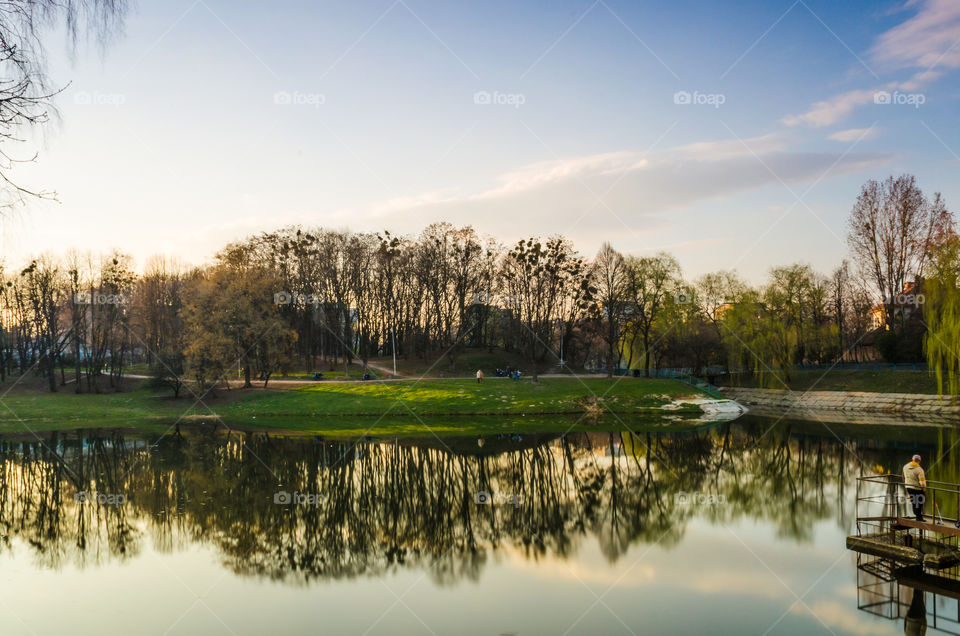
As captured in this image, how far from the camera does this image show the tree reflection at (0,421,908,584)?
15227mm

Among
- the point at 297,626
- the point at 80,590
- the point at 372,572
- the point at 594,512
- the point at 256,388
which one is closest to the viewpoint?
the point at 297,626

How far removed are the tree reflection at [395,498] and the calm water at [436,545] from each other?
0.10 meters

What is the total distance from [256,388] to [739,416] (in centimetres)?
4173

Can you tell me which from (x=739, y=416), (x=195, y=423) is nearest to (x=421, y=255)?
(x=195, y=423)

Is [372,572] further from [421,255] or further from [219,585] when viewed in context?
[421,255]

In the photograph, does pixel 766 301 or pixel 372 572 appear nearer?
pixel 372 572

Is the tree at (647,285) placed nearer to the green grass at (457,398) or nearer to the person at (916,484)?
the green grass at (457,398)

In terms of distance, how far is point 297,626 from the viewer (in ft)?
35.9
